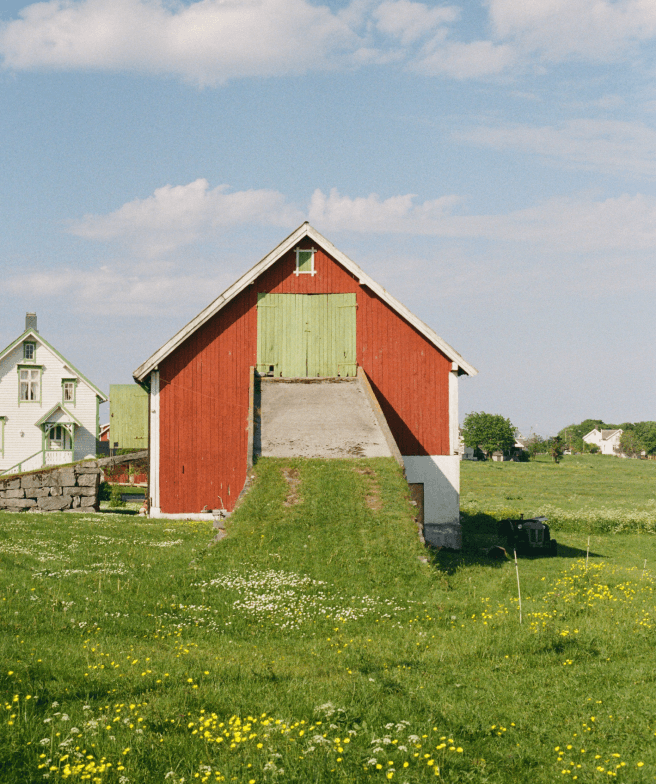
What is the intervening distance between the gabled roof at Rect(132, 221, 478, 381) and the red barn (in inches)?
1.7

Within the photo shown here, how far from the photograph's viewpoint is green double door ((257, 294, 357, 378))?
29.2 meters

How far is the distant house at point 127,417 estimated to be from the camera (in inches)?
2494

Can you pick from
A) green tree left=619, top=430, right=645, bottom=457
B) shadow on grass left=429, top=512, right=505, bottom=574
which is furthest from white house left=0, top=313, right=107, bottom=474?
green tree left=619, top=430, right=645, bottom=457

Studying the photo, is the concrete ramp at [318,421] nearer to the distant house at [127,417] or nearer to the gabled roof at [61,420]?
the gabled roof at [61,420]

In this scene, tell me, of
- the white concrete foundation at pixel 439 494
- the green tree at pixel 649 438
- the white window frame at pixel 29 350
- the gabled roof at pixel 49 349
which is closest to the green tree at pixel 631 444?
the green tree at pixel 649 438

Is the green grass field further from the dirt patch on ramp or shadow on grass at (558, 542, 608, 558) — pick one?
shadow on grass at (558, 542, 608, 558)

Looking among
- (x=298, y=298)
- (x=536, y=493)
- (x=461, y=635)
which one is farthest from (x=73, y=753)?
(x=536, y=493)

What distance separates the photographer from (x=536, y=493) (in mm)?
62688

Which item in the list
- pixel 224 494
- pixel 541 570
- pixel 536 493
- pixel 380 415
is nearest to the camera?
pixel 541 570

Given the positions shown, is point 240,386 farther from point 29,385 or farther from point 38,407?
point 29,385

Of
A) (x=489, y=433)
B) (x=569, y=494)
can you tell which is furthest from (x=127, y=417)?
(x=489, y=433)

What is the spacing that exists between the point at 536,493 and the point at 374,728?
5749cm

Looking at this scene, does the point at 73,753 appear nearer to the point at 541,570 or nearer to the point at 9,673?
the point at 9,673

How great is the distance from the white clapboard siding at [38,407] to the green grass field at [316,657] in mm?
36839
